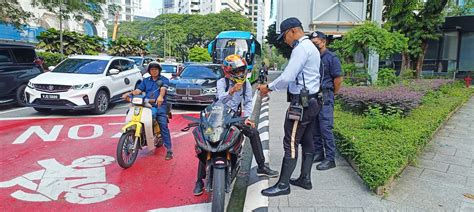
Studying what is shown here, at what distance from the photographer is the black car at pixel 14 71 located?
30.4ft

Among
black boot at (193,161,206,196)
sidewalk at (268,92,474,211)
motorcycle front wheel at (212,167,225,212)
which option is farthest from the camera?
black boot at (193,161,206,196)

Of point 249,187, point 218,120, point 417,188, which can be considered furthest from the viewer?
point 249,187

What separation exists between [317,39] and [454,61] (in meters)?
17.1

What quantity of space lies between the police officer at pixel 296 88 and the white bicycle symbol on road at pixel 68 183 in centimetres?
188

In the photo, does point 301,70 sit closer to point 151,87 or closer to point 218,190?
point 218,190

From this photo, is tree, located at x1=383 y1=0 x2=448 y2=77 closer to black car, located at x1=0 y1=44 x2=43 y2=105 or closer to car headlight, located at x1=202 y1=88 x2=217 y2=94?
car headlight, located at x1=202 y1=88 x2=217 y2=94

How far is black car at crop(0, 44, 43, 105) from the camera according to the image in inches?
365

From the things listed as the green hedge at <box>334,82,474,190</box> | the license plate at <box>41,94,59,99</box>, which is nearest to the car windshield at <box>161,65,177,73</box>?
the license plate at <box>41,94,59,99</box>

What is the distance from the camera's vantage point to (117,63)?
32.7 feet

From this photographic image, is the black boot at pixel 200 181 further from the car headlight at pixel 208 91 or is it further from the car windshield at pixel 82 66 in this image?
the car windshield at pixel 82 66

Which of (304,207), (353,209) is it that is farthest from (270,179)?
(353,209)

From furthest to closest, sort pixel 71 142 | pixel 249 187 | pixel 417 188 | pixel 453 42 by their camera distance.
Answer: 1. pixel 453 42
2. pixel 71 142
3. pixel 249 187
4. pixel 417 188

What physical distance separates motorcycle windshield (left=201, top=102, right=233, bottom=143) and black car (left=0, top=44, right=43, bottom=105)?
8275 mm

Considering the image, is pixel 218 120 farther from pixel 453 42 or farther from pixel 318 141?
pixel 453 42
